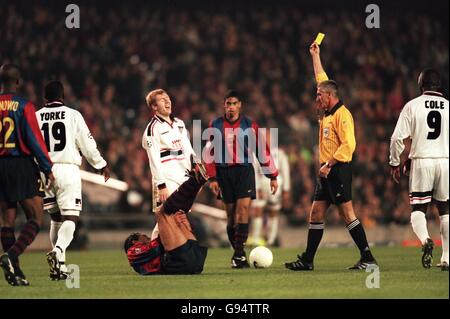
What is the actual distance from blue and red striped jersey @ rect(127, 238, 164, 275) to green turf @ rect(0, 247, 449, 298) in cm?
18

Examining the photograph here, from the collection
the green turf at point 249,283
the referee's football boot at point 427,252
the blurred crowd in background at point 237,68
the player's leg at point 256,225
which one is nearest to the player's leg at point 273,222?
the player's leg at point 256,225

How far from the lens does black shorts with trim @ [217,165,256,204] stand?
45.5ft

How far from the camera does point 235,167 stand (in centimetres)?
1391

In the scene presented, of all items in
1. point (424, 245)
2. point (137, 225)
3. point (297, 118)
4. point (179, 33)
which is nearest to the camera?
point (424, 245)

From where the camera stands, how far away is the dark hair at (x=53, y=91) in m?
11.9

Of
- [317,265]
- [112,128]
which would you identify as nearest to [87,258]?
[317,265]

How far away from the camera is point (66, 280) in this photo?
11297 mm

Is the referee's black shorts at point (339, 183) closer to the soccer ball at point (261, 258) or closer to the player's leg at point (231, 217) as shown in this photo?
the soccer ball at point (261, 258)

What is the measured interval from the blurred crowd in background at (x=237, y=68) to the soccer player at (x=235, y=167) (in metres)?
8.37

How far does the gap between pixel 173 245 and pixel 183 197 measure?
0.57 metres

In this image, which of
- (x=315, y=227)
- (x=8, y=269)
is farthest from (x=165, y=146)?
(x=8, y=269)

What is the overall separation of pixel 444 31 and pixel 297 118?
6.10 m

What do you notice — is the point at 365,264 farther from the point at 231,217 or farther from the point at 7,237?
the point at 7,237
